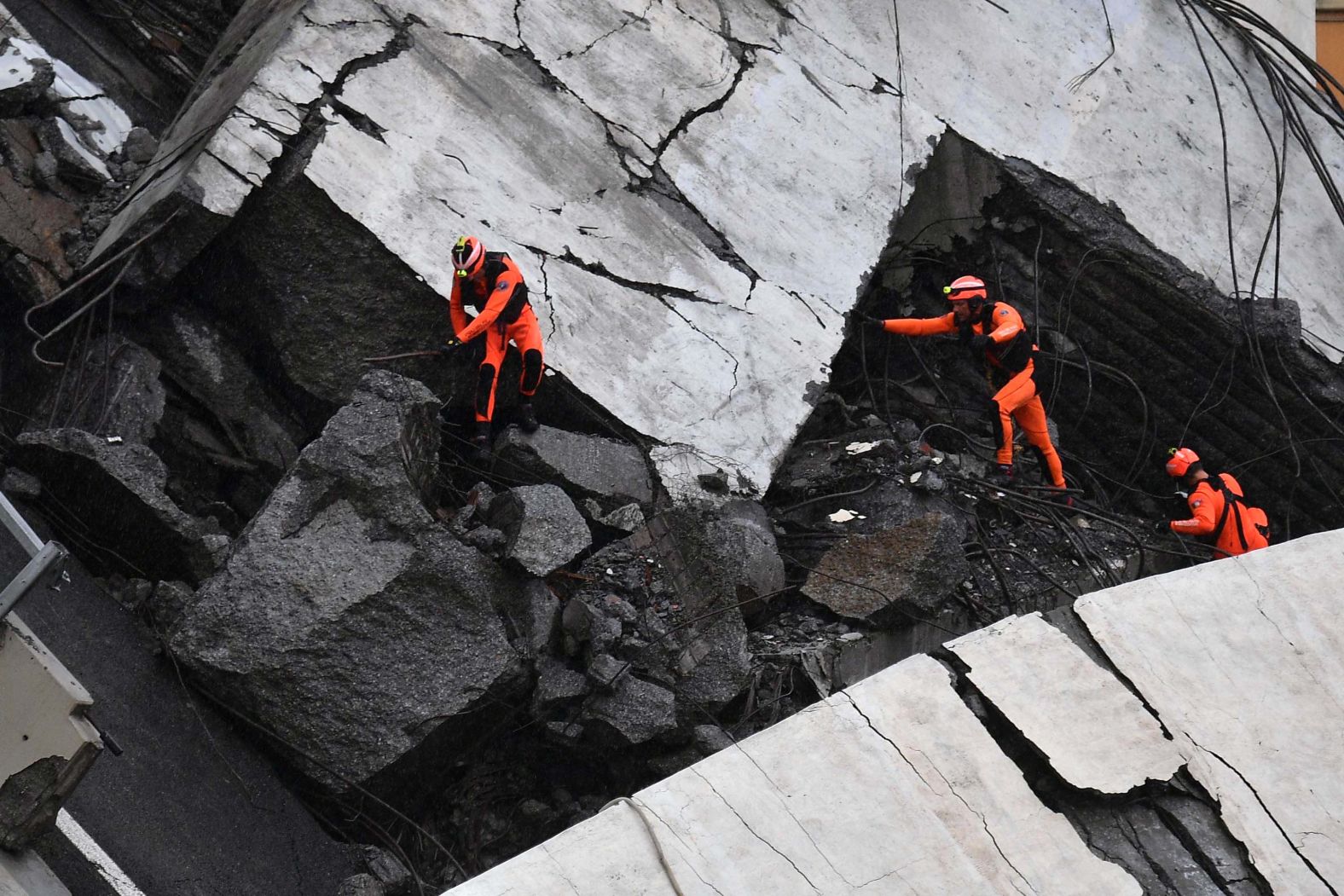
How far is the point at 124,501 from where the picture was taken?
534 centimetres

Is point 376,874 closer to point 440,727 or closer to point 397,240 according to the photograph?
point 440,727

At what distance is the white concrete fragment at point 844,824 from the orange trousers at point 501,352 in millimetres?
3088

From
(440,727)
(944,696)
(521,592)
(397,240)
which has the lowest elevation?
(440,727)

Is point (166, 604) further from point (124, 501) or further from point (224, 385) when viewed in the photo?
point (224, 385)

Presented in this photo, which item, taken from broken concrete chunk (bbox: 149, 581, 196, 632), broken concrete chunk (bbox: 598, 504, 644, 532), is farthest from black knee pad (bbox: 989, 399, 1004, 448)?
broken concrete chunk (bbox: 149, 581, 196, 632)

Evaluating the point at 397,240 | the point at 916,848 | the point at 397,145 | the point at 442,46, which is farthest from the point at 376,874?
the point at 442,46

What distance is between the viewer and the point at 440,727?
16.4ft

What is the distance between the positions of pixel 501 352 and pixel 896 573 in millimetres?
2381

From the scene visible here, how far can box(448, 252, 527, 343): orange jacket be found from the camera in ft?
19.6

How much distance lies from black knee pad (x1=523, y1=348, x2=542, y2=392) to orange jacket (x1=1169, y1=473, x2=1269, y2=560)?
4184 millimetres

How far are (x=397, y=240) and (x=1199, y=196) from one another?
5.54 meters

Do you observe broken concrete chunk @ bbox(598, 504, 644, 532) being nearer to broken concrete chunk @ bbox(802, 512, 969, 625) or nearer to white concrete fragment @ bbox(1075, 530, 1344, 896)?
broken concrete chunk @ bbox(802, 512, 969, 625)

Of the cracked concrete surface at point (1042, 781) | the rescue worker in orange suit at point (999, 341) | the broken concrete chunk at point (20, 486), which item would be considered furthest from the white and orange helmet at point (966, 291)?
the broken concrete chunk at point (20, 486)

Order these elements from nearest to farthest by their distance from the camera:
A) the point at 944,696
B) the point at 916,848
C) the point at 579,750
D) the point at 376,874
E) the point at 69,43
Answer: the point at 916,848
the point at 944,696
the point at 376,874
the point at 579,750
the point at 69,43
